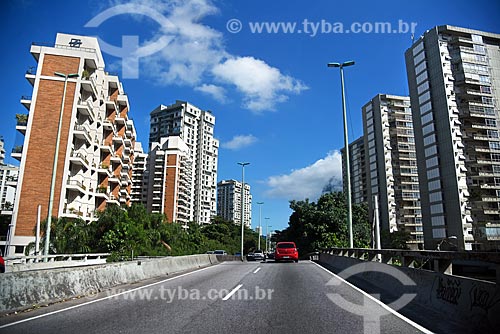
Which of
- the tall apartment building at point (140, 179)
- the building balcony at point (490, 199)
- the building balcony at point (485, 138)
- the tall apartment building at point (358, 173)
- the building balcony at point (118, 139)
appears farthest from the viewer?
the tall apartment building at point (140, 179)

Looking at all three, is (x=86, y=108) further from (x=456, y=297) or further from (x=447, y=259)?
(x=456, y=297)

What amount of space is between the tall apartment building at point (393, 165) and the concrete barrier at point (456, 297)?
82187 mm

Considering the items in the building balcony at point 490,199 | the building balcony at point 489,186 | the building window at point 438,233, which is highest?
the building balcony at point 489,186

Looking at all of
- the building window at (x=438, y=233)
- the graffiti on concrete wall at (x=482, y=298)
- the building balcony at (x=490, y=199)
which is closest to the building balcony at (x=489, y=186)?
the building balcony at (x=490, y=199)

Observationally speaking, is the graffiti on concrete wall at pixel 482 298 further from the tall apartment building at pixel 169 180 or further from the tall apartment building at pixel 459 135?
the tall apartment building at pixel 169 180

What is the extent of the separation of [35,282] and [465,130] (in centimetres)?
7387

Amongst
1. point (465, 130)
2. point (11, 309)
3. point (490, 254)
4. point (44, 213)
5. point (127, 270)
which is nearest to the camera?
point (490, 254)

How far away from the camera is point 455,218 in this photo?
6228 cm

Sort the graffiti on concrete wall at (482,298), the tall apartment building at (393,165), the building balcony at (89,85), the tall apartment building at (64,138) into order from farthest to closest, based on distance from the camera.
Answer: the tall apartment building at (393,165) → the building balcony at (89,85) → the tall apartment building at (64,138) → the graffiti on concrete wall at (482,298)

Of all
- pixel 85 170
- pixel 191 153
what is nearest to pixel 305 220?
pixel 85 170

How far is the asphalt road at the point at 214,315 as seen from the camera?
19.9ft

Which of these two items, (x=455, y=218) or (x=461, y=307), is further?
(x=455, y=218)

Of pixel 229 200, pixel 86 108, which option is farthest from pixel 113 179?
pixel 229 200

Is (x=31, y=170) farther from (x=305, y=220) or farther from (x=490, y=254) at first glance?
(x=490, y=254)
